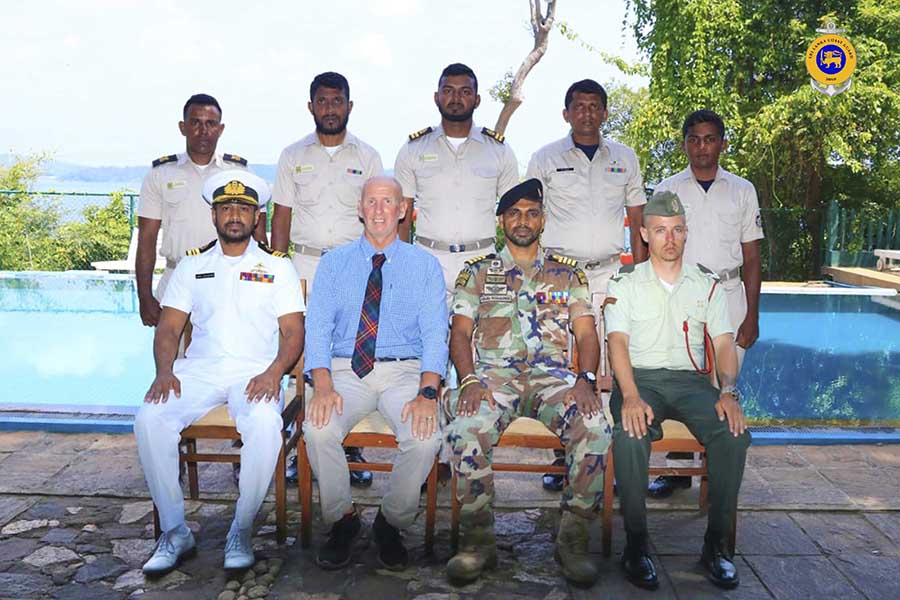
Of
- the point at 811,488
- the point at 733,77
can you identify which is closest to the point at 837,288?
the point at 733,77

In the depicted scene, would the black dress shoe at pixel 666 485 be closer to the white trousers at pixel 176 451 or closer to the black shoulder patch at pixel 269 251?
the white trousers at pixel 176 451

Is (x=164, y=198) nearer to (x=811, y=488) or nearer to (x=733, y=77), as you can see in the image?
(x=811, y=488)

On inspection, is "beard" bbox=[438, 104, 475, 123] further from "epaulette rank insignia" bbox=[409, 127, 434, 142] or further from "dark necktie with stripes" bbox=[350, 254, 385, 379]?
"dark necktie with stripes" bbox=[350, 254, 385, 379]

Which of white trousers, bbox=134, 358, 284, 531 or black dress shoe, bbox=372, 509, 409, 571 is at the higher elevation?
white trousers, bbox=134, 358, 284, 531

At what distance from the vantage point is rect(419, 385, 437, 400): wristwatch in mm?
3119

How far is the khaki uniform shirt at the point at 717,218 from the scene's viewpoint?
3957 mm

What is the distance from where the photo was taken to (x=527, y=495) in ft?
12.3

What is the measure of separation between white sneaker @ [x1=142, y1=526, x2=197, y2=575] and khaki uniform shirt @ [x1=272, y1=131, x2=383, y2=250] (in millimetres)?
1577

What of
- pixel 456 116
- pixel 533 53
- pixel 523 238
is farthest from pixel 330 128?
pixel 533 53

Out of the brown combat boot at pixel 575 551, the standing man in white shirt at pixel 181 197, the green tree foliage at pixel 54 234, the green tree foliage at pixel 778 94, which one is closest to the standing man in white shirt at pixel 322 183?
the standing man in white shirt at pixel 181 197

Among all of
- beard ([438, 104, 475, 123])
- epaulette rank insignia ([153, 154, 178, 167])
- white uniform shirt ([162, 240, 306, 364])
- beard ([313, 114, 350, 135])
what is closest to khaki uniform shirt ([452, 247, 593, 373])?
Answer: white uniform shirt ([162, 240, 306, 364])

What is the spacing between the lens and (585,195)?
4.05m

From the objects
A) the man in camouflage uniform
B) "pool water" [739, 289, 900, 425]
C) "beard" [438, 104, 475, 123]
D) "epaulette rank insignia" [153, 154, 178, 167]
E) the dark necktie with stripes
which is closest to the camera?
the man in camouflage uniform

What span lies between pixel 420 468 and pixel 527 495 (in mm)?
876
